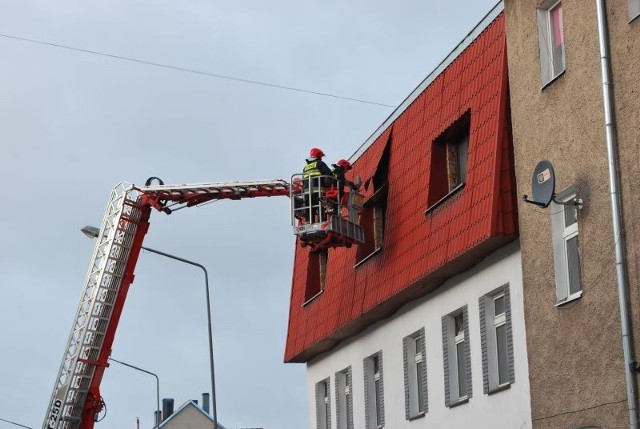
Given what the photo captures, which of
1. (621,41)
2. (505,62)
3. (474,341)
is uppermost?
(505,62)

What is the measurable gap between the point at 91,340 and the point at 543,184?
14.8 meters

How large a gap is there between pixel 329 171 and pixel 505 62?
6746 millimetres

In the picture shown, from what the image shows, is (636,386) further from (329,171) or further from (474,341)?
(329,171)

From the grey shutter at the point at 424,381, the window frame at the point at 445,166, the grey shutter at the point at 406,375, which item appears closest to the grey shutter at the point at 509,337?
the window frame at the point at 445,166

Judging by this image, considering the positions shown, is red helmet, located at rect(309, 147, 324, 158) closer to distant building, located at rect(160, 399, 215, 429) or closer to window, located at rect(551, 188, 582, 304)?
window, located at rect(551, 188, 582, 304)

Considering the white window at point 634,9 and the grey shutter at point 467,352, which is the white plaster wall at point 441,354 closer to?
the grey shutter at point 467,352

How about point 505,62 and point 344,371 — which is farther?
point 344,371

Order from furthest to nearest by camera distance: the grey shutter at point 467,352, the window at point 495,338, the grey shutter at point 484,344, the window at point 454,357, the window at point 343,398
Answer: the window at point 343,398 < the window at point 454,357 < the grey shutter at point 467,352 < the grey shutter at point 484,344 < the window at point 495,338

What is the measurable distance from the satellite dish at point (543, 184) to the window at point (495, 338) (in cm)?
304

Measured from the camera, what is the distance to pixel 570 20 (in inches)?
723

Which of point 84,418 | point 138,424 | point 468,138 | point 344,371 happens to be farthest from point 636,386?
point 138,424

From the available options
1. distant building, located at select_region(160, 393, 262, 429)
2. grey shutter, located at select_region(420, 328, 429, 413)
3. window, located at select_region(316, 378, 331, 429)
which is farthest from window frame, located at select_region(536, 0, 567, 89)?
distant building, located at select_region(160, 393, 262, 429)

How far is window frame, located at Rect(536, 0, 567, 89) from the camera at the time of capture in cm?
1908

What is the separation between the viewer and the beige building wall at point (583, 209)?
55.1ft
